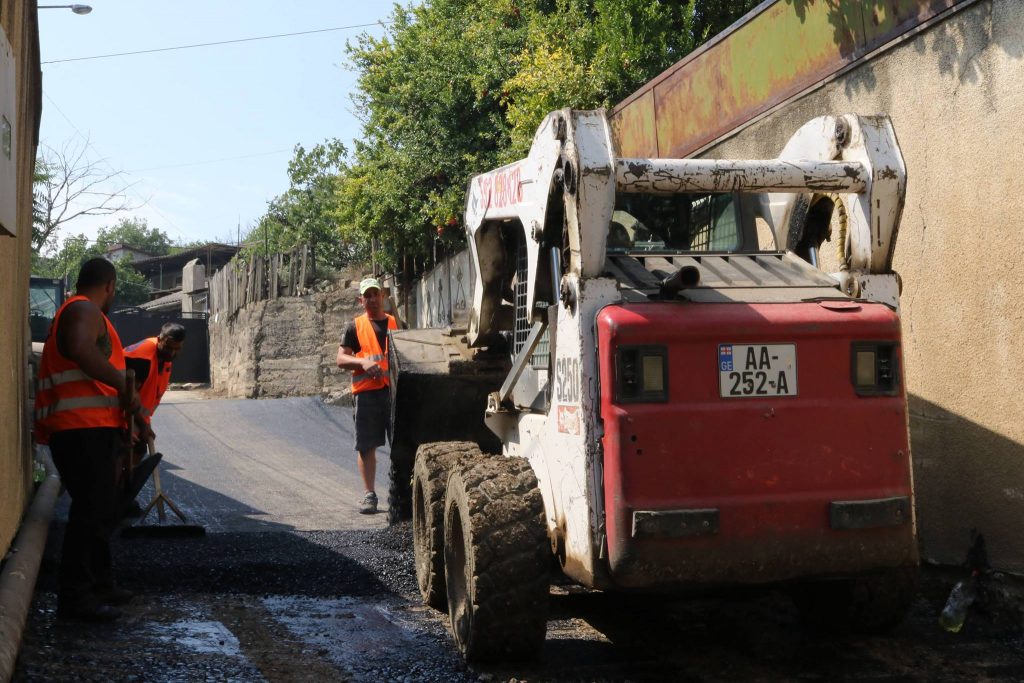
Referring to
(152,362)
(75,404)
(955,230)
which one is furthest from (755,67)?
(75,404)

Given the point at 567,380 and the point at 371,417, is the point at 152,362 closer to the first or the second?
the point at 371,417

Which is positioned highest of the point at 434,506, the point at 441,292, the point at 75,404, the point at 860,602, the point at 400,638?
the point at 441,292

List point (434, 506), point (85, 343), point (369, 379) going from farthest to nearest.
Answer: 1. point (369, 379)
2. point (434, 506)
3. point (85, 343)

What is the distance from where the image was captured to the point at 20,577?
484cm

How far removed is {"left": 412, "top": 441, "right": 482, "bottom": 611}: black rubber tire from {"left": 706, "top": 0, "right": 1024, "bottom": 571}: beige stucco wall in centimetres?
242

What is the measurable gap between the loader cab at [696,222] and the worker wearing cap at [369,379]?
12.2ft

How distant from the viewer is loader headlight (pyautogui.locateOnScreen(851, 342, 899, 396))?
4.23m

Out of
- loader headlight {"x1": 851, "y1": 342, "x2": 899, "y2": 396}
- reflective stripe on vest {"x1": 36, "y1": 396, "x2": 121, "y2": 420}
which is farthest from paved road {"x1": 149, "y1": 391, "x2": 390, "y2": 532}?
loader headlight {"x1": 851, "y1": 342, "x2": 899, "y2": 396}

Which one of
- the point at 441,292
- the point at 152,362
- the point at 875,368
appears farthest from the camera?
the point at 441,292

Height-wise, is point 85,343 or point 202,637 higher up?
point 85,343

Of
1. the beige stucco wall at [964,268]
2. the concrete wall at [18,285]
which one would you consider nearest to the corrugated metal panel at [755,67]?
the beige stucco wall at [964,268]

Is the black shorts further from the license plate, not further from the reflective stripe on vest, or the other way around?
the license plate

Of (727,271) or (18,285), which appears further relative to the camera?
(18,285)

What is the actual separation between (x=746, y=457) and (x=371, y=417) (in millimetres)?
4924
